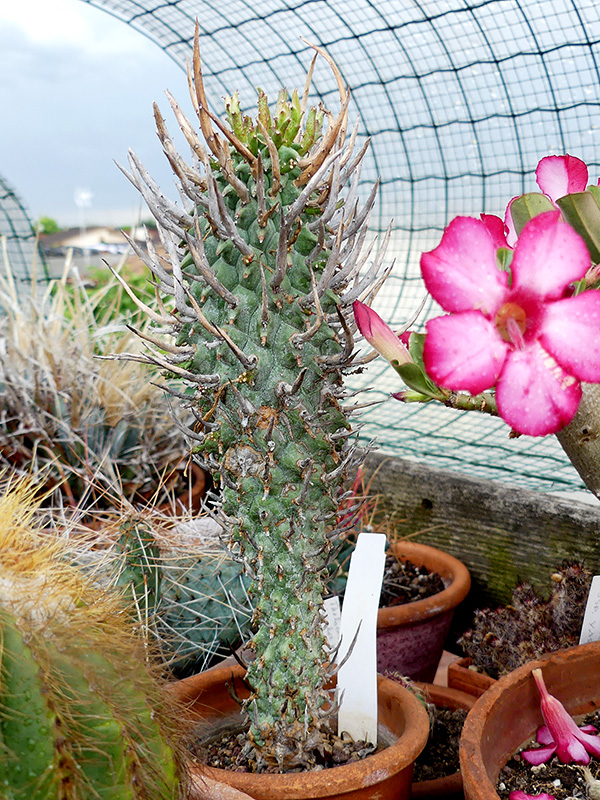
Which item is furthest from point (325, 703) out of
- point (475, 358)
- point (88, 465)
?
point (88, 465)

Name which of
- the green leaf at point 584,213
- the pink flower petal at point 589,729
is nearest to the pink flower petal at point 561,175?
the green leaf at point 584,213

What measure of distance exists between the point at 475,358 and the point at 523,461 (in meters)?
1.00

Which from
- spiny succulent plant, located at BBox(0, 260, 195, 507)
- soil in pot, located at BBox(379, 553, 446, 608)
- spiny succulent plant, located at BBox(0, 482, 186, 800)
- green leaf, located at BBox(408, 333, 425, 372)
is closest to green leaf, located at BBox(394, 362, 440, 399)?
green leaf, located at BBox(408, 333, 425, 372)

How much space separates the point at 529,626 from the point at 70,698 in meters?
0.67

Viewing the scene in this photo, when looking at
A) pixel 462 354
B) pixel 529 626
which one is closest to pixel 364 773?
pixel 529 626

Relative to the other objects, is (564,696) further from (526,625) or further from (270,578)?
(270,578)

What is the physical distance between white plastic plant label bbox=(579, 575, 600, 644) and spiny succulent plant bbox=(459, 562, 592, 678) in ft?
0.21

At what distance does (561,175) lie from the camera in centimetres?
50

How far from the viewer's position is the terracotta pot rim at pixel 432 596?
1037mm

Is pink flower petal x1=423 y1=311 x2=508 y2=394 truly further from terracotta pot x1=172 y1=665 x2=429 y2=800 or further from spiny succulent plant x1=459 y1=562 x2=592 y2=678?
spiny succulent plant x1=459 y1=562 x2=592 y2=678

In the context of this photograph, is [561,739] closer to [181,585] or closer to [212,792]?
[212,792]

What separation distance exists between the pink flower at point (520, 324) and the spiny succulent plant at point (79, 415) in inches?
43.6

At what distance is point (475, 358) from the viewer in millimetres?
335

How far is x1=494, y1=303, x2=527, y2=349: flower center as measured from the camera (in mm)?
352
